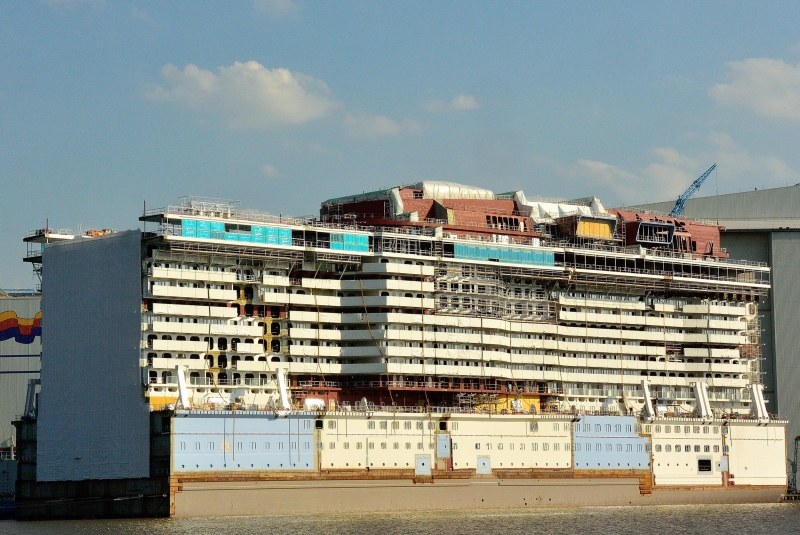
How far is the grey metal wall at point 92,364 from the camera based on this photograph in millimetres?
90500

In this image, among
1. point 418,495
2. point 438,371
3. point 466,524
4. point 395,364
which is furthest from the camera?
point 438,371

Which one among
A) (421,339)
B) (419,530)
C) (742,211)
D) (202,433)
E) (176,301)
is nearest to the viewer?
(419,530)

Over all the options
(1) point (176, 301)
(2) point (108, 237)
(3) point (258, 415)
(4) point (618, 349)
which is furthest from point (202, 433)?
(4) point (618, 349)

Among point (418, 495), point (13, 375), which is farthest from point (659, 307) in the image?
point (13, 375)

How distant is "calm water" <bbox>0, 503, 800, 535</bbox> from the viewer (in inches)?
3147

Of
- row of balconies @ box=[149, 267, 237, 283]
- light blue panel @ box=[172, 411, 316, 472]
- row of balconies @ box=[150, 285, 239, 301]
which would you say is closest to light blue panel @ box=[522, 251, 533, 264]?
row of balconies @ box=[150, 285, 239, 301]

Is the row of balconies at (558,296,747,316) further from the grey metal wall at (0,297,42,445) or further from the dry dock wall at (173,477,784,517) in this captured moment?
the grey metal wall at (0,297,42,445)

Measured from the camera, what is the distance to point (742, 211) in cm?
14400

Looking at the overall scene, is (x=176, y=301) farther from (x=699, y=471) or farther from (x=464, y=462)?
(x=699, y=471)

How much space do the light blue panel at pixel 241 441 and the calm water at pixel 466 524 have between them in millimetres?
3663

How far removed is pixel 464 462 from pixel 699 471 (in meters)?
24.2

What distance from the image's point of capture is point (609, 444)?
350ft

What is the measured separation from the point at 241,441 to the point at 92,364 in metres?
13.0

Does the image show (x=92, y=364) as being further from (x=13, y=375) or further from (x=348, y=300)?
(x=13, y=375)
